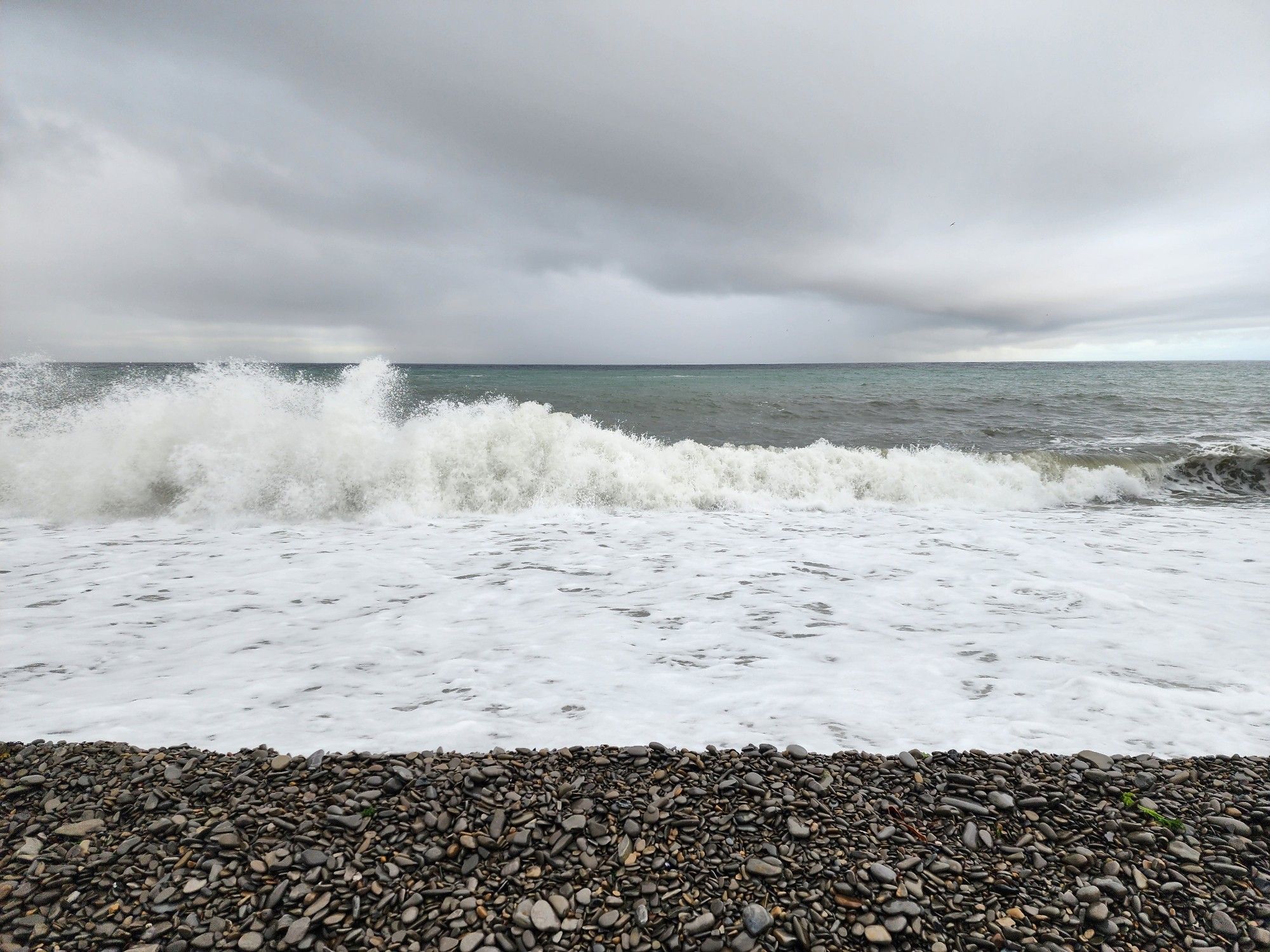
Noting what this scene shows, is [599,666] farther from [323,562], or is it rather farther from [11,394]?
[11,394]

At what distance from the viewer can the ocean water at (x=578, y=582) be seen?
155 inches

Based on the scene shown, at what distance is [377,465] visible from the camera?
10812 millimetres

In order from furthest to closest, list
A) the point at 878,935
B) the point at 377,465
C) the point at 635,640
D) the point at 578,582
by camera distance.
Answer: the point at 377,465 < the point at 578,582 < the point at 635,640 < the point at 878,935

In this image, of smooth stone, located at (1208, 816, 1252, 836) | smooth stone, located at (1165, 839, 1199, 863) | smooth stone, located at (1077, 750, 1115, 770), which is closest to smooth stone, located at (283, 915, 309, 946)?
smooth stone, located at (1165, 839, 1199, 863)

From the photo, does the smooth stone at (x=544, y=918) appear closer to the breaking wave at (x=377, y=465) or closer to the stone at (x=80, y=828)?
the stone at (x=80, y=828)

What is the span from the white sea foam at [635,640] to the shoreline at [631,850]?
415 millimetres

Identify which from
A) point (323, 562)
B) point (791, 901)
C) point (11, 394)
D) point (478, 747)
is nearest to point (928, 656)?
point (791, 901)

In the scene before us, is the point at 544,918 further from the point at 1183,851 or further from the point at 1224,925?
the point at 1183,851

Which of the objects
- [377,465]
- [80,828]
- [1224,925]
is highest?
[377,465]

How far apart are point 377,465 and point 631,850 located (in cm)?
966

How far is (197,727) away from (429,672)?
1451mm

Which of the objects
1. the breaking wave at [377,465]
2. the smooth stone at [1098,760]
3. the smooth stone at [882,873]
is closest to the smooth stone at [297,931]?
the smooth stone at [882,873]

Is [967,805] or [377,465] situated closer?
[967,805]

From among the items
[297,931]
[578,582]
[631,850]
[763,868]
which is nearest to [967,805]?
→ [763,868]
